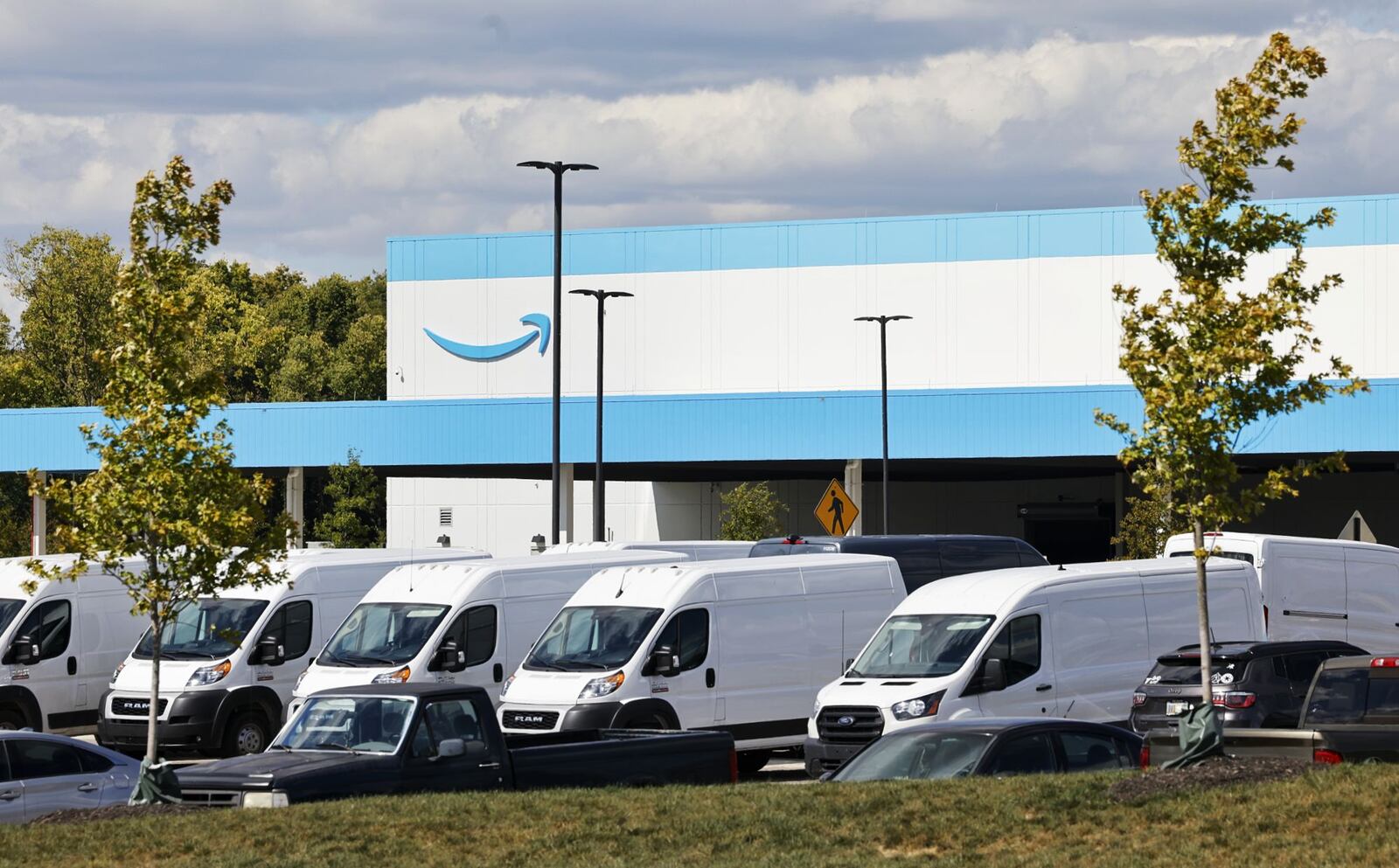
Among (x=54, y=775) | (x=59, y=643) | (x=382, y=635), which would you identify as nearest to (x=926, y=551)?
(x=382, y=635)

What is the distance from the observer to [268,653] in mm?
22984

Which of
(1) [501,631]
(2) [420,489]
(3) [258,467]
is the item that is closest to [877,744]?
(1) [501,631]

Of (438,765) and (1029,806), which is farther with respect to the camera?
(438,765)

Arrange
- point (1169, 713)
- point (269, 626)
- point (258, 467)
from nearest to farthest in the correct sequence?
point (1169, 713)
point (269, 626)
point (258, 467)

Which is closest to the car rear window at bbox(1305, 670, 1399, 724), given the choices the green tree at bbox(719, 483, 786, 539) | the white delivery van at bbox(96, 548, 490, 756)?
the white delivery van at bbox(96, 548, 490, 756)

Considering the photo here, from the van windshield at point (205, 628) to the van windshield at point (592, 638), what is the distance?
14.4 ft

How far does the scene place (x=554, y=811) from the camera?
41.4 ft

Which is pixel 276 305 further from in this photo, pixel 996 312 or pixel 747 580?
pixel 747 580

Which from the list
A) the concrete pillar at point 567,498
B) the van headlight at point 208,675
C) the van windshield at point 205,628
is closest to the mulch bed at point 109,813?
the van headlight at point 208,675

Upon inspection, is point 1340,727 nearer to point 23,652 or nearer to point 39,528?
point 23,652

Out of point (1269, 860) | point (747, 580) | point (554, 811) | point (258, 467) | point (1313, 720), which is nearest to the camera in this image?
point (1269, 860)

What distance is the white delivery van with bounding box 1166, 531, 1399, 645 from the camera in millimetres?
25328

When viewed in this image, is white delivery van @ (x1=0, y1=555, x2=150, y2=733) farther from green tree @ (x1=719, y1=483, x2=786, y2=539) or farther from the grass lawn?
green tree @ (x1=719, y1=483, x2=786, y2=539)

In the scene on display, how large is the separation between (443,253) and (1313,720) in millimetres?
55047
